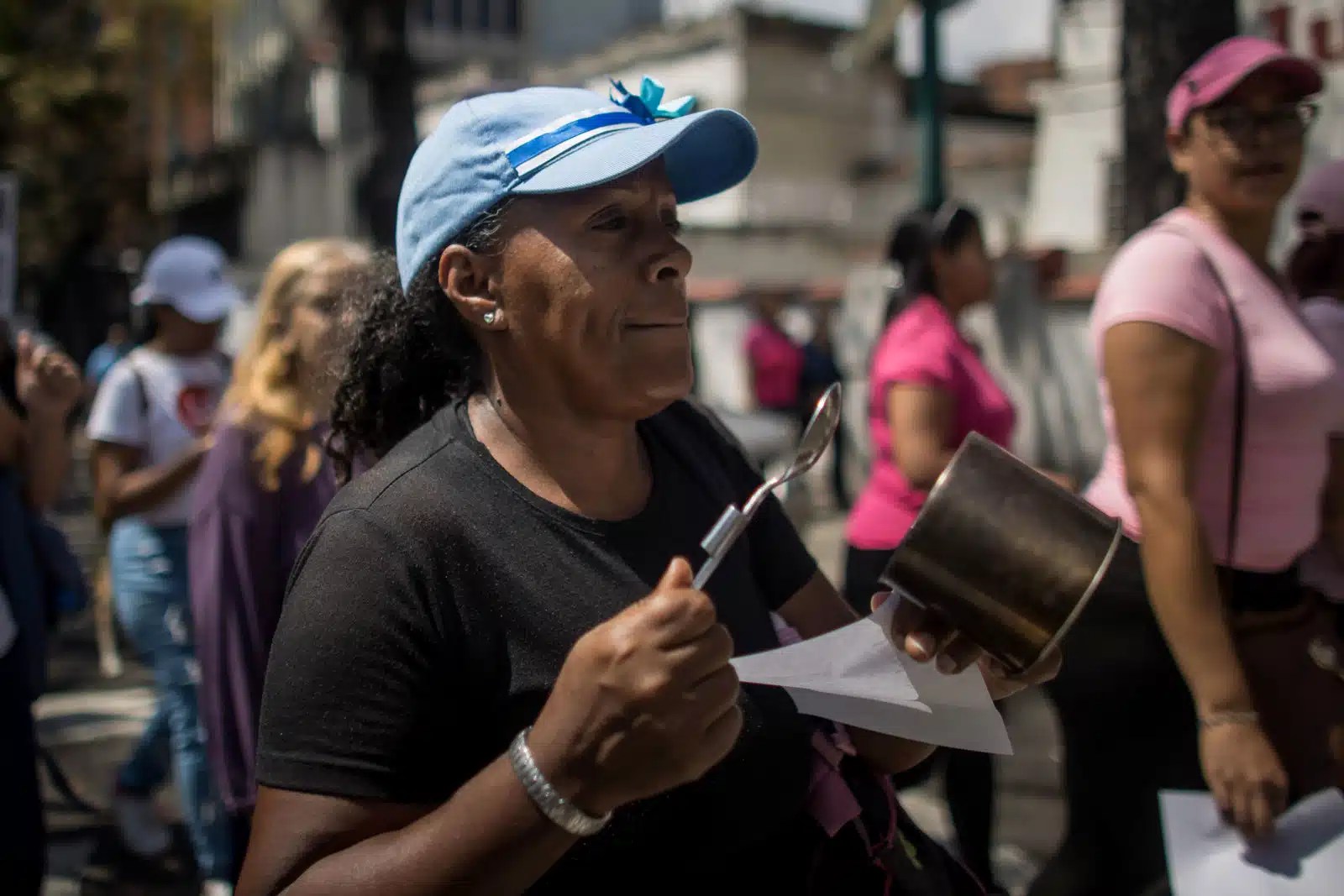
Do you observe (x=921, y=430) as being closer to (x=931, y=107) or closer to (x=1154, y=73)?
(x=1154, y=73)

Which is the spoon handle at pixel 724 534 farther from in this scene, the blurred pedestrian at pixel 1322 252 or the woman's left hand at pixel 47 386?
the woman's left hand at pixel 47 386

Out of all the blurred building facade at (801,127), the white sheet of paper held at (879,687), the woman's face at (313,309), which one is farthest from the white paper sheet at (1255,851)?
the blurred building facade at (801,127)

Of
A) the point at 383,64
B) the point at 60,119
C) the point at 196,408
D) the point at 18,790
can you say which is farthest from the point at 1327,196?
the point at 60,119

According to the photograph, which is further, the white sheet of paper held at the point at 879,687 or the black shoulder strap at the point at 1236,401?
the black shoulder strap at the point at 1236,401

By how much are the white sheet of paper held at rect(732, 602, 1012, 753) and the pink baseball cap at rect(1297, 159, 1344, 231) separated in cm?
182

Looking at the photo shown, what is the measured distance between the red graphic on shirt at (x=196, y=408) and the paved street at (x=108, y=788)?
135cm

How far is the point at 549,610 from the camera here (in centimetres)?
146

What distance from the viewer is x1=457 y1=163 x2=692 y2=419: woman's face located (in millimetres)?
1496

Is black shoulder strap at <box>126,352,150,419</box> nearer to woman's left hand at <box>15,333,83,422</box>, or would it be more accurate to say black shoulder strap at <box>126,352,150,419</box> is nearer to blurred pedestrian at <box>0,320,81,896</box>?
blurred pedestrian at <box>0,320,81,896</box>

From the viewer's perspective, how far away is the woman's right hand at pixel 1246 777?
6.89ft

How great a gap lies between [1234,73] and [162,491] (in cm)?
298

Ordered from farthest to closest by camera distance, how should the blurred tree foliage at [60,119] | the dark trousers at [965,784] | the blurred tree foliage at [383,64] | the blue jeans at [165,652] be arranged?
1. the blurred tree foliage at [60,119]
2. the blurred tree foliage at [383,64]
3. the blue jeans at [165,652]
4. the dark trousers at [965,784]

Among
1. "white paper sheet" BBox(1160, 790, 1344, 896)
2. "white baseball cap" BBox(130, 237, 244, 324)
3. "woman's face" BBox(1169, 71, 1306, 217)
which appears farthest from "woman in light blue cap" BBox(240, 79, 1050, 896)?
"white baseball cap" BBox(130, 237, 244, 324)

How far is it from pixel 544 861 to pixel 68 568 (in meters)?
2.47
